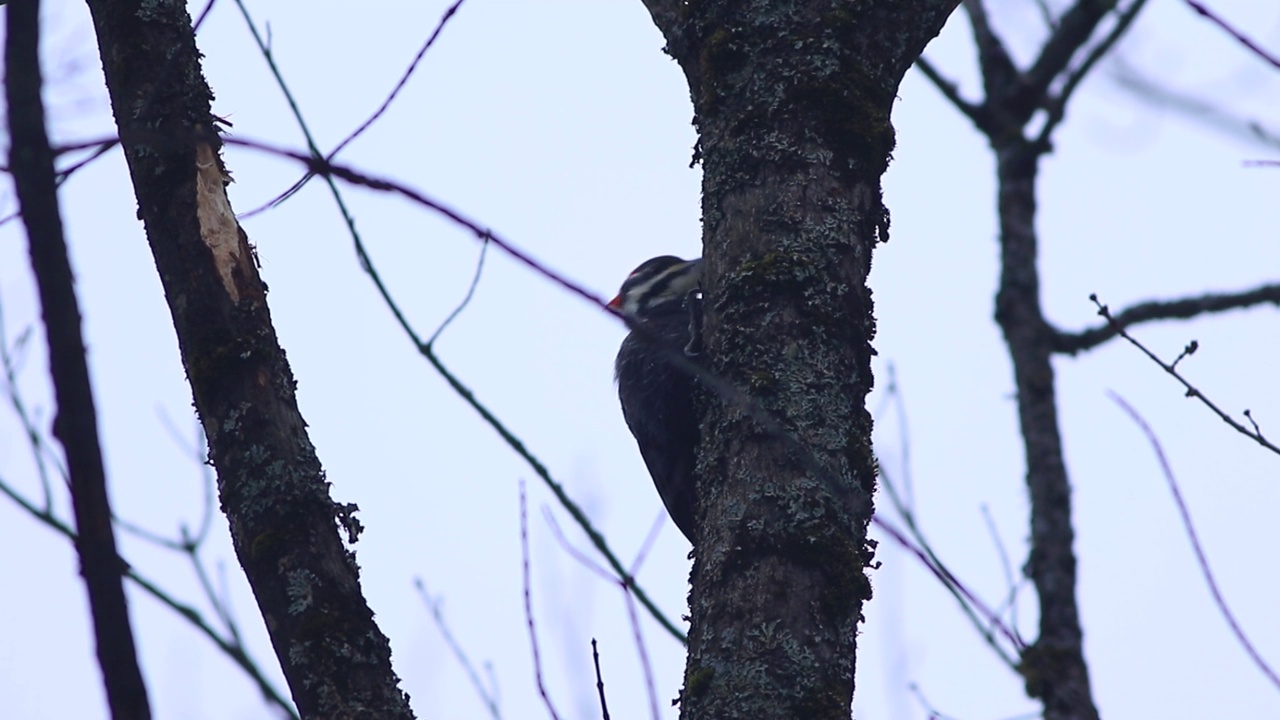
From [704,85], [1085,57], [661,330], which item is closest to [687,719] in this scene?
[704,85]

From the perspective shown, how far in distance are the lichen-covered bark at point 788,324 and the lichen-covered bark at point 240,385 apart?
51cm

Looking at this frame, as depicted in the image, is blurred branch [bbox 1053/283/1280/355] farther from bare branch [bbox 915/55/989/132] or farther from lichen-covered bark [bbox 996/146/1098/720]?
bare branch [bbox 915/55/989/132]

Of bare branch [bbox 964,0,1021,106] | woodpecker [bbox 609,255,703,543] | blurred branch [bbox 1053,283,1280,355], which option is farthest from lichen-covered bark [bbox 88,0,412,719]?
bare branch [bbox 964,0,1021,106]

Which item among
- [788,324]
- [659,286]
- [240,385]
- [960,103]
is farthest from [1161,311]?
[240,385]

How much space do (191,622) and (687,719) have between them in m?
1.14

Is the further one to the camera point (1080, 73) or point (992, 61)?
point (992, 61)

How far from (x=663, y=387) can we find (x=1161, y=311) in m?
2.00

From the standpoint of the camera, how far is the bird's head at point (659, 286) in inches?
153

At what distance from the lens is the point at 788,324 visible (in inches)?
87.4

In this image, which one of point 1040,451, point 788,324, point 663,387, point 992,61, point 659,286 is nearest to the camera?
point 788,324

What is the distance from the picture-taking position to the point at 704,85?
2457 mm

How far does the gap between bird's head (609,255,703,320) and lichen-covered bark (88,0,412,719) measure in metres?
1.81

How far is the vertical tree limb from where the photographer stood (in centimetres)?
97

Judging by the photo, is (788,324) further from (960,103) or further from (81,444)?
(960,103)
